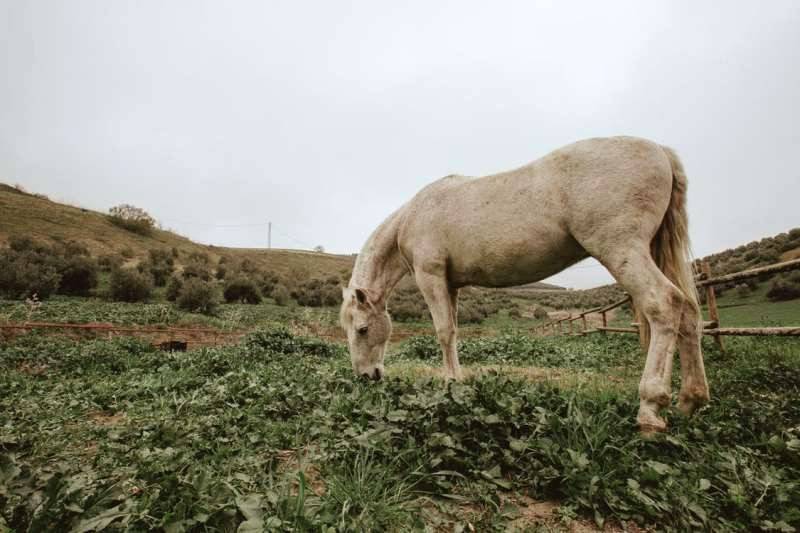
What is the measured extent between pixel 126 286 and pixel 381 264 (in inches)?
680

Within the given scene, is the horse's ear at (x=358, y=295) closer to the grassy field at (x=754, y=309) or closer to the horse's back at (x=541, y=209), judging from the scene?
the horse's back at (x=541, y=209)

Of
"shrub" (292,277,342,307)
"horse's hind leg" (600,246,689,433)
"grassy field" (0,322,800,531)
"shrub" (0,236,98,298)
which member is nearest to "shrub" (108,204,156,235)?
"shrub" (0,236,98,298)

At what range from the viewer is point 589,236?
11.1 feet

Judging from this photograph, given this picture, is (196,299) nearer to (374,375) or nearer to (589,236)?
(374,375)

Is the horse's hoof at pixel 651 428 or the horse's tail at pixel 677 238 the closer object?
the horse's hoof at pixel 651 428

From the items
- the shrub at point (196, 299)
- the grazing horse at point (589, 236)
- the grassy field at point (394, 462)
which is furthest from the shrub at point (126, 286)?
the grazing horse at point (589, 236)

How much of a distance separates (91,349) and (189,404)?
5.22 metres

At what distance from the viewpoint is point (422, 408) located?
268cm

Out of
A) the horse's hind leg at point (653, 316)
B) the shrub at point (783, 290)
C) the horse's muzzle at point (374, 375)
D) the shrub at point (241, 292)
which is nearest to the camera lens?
the horse's hind leg at point (653, 316)

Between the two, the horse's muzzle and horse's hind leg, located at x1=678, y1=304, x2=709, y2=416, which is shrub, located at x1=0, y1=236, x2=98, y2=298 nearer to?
the horse's muzzle

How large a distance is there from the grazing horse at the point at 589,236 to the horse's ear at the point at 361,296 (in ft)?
3.25

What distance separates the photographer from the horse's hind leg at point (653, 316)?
2807 millimetres

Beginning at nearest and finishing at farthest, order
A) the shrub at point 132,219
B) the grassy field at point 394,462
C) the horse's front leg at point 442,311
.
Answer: the grassy field at point 394,462
the horse's front leg at point 442,311
the shrub at point 132,219

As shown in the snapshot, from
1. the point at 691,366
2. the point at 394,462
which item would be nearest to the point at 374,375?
the point at 394,462
